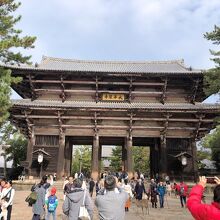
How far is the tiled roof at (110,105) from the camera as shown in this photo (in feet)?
80.3

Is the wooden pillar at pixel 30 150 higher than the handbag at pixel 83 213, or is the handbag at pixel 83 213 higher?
the wooden pillar at pixel 30 150

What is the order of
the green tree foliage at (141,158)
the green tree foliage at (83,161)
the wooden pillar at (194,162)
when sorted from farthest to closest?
the green tree foliage at (83,161) → the green tree foliage at (141,158) → the wooden pillar at (194,162)

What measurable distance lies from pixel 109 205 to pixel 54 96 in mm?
23163

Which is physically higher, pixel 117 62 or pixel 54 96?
pixel 117 62

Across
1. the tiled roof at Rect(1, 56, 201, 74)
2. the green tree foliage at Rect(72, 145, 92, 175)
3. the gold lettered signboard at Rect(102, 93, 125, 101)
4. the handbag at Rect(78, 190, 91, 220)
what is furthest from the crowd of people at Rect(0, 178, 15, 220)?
the green tree foliage at Rect(72, 145, 92, 175)

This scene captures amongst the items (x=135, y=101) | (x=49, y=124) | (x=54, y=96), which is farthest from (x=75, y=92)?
(x=135, y=101)

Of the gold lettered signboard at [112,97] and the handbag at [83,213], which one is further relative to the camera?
the gold lettered signboard at [112,97]

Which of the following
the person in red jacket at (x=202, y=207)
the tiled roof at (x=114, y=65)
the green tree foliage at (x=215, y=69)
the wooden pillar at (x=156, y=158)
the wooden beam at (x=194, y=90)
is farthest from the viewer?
the tiled roof at (x=114, y=65)

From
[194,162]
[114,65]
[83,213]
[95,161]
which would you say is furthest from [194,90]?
[83,213]

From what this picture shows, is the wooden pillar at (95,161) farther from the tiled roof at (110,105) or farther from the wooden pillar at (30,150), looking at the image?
the wooden pillar at (30,150)

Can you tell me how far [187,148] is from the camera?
25.5m

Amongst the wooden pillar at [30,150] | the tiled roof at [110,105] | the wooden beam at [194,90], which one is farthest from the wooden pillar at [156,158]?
the wooden pillar at [30,150]

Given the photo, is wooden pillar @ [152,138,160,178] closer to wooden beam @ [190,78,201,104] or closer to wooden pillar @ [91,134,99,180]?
wooden beam @ [190,78,201,104]

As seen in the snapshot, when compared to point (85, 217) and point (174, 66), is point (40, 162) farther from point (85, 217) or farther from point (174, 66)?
point (85, 217)
